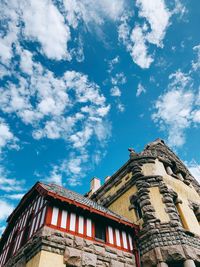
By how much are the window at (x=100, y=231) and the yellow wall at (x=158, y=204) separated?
266 cm

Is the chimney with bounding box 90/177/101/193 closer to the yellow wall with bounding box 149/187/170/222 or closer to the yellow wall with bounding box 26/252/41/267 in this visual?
the yellow wall with bounding box 149/187/170/222

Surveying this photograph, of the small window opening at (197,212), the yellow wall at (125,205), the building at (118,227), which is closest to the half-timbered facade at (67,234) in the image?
the building at (118,227)

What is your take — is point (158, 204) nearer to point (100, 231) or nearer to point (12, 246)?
point (100, 231)

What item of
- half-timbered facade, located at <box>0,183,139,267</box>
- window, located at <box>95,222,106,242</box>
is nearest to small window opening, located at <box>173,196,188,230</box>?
half-timbered facade, located at <box>0,183,139,267</box>

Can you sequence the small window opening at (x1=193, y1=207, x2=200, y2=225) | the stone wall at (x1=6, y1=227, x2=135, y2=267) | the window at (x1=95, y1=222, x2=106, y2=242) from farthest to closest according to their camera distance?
the small window opening at (x1=193, y1=207, x2=200, y2=225) < the window at (x1=95, y1=222, x2=106, y2=242) < the stone wall at (x1=6, y1=227, x2=135, y2=267)

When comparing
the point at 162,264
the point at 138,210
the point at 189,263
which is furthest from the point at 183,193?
the point at 162,264

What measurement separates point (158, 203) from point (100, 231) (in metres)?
3.25

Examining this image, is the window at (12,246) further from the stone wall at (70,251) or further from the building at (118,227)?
the stone wall at (70,251)

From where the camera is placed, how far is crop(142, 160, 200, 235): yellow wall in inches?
440

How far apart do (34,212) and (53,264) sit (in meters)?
3.35

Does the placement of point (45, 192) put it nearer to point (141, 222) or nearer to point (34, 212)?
point (34, 212)

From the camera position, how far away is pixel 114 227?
35.0 ft

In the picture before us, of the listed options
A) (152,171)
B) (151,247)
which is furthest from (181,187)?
(151,247)

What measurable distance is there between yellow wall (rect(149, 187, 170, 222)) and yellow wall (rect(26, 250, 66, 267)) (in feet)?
16.7
